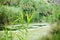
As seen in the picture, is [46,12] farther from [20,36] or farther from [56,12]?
[20,36]

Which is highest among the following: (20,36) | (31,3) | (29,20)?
(31,3)

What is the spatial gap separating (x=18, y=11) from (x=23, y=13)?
2.3 inches

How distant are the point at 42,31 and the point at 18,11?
0.33 m

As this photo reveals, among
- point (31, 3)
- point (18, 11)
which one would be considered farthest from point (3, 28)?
point (31, 3)

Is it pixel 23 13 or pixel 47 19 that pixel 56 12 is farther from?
pixel 23 13

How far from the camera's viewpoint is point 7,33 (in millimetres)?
2363

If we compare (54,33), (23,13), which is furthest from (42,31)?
(23,13)

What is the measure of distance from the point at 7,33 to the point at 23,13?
0.26 metres

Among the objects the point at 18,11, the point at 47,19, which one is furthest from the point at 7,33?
the point at 47,19

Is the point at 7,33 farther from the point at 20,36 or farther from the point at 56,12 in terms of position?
the point at 56,12

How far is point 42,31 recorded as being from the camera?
234 cm

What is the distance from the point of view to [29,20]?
7.75 feet

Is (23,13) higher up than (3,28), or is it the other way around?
(23,13)

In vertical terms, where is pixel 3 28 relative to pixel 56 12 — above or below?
below
